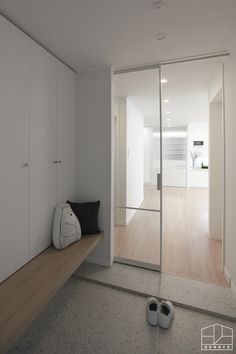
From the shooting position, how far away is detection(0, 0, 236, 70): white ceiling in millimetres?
1461

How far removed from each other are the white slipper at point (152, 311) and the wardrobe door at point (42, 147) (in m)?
1.20

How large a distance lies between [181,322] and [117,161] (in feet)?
6.32

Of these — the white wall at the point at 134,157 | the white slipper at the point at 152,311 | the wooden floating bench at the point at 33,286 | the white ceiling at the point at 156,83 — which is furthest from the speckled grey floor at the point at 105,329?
the white ceiling at the point at 156,83

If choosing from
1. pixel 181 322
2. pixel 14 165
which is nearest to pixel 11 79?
pixel 14 165

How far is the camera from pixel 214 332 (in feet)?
5.15

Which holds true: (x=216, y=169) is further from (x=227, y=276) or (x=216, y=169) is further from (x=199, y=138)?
(x=199, y=138)

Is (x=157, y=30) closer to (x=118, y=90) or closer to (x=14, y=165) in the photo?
(x=118, y=90)

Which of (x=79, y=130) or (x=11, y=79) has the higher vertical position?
(x=11, y=79)

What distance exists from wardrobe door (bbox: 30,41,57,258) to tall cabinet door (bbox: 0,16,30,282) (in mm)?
87

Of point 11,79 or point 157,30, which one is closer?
point 11,79

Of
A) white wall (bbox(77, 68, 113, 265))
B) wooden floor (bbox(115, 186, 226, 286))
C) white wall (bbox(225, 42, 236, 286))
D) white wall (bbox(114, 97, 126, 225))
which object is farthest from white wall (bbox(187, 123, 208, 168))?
white wall (bbox(77, 68, 113, 265))

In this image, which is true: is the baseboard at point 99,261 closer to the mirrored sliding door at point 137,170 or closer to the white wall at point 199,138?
the mirrored sliding door at point 137,170

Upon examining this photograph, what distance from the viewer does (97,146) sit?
251 cm

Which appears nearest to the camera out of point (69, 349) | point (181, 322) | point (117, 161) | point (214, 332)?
point (69, 349)
